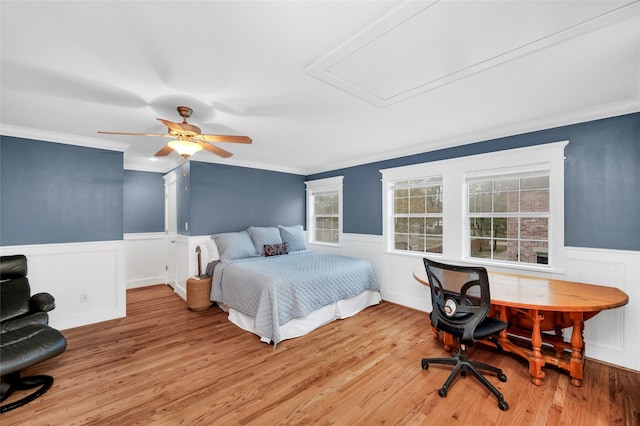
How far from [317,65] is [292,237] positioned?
3.61 metres

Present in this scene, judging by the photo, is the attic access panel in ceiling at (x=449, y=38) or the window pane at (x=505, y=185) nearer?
the attic access panel in ceiling at (x=449, y=38)

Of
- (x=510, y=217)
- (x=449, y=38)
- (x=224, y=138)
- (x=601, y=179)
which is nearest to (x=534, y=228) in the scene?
(x=510, y=217)

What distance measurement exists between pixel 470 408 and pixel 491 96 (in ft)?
8.21

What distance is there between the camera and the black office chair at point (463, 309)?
2.05 m

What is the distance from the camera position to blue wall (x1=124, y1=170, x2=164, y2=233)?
198 inches

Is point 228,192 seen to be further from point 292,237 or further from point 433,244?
point 433,244

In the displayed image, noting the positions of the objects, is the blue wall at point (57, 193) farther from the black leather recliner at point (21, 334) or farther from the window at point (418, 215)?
the window at point (418, 215)

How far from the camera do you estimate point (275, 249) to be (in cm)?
458

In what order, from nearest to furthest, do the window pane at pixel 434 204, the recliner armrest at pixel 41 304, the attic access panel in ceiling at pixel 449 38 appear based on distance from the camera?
1. the attic access panel in ceiling at pixel 449 38
2. the recliner armrest at pixel 41 304
3. the window pane at pixel 434 204

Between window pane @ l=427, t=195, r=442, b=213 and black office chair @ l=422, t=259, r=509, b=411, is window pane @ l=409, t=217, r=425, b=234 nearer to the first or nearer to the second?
window pane @ l=427, t=195, r=442, b=213

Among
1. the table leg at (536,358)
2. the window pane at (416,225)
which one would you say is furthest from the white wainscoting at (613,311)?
the window pane at (416,225)

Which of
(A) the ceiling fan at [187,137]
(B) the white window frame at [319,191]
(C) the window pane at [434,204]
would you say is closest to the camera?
(A) the ceiling fan at [187,137]

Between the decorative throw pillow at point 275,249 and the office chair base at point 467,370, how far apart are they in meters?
2.79

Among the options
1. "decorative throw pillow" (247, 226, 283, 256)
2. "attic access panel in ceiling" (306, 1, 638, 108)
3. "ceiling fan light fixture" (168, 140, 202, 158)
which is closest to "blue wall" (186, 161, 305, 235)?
"decorative throw pillow" (247, 226, 283, 256)
